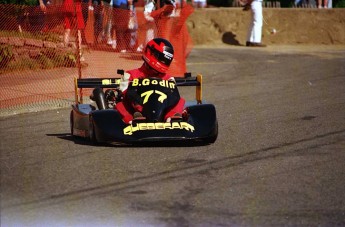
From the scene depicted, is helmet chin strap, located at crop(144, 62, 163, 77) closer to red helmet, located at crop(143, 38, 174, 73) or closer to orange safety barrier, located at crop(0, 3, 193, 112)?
red helmet, located at crop(143, 38, 174, 73)

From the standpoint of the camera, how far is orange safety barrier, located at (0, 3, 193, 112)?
14.1 metres

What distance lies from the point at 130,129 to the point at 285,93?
646 centimetres

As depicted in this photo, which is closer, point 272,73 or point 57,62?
point 57,62

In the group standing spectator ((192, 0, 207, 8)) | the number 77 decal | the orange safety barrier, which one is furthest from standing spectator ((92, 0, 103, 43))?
standing spectator ((192, 0, 207, 8))

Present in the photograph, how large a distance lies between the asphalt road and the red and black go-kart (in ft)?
0.56

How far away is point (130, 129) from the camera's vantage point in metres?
9.34

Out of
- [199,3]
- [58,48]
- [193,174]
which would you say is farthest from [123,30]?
[199,3]

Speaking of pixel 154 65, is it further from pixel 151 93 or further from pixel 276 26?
pixel 276 26

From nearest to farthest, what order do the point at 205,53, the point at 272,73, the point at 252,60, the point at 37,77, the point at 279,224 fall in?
1. the point at 279,224
2. the point at 37,77
3. the point at 272,73
4. the point at 252,60
5. the point at 205,53

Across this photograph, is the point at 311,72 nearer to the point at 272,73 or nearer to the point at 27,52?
the point at 272,73

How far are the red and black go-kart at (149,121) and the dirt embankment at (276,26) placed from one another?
1587cm

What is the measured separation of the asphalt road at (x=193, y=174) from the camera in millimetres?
6664

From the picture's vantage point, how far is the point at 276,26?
26.3 meters

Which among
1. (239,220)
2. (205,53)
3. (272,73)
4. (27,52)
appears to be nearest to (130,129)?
(239,220)
